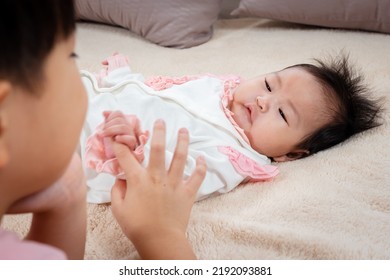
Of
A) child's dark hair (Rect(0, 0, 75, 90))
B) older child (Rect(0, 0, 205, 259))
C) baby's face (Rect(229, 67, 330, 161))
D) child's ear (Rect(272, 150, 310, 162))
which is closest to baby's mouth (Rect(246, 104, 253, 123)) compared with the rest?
baby's face (Rect(229, 67, 330, 161))

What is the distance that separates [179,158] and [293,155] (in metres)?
0.46

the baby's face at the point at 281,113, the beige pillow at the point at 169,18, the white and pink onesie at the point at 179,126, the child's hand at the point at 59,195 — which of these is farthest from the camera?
the beige pillow at the point at 169,18

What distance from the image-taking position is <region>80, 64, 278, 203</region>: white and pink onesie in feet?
3.19

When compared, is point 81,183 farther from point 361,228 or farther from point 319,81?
point 319,81

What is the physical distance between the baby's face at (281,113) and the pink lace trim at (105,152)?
1.10 feet

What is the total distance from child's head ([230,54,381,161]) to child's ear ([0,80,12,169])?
0.73 metres

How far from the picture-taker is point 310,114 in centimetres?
117

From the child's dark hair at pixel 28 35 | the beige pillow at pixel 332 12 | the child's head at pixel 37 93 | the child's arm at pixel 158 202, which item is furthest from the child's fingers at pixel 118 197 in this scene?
the beige pillow at pixel 332 12

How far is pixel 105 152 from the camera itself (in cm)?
93

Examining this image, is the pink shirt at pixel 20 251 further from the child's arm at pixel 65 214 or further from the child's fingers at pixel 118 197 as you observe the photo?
the child's fingers at pixel 118 197

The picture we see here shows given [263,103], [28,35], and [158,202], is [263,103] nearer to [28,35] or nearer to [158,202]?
[158,202]

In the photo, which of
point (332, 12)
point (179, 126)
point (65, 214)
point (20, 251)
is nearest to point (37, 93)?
point (20, 251)

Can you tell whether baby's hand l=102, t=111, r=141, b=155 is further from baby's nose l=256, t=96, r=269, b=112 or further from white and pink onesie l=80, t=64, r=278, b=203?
baby's nose l=256, t=96, r=269, b=112

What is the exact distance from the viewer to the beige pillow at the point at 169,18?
174 centimetres
